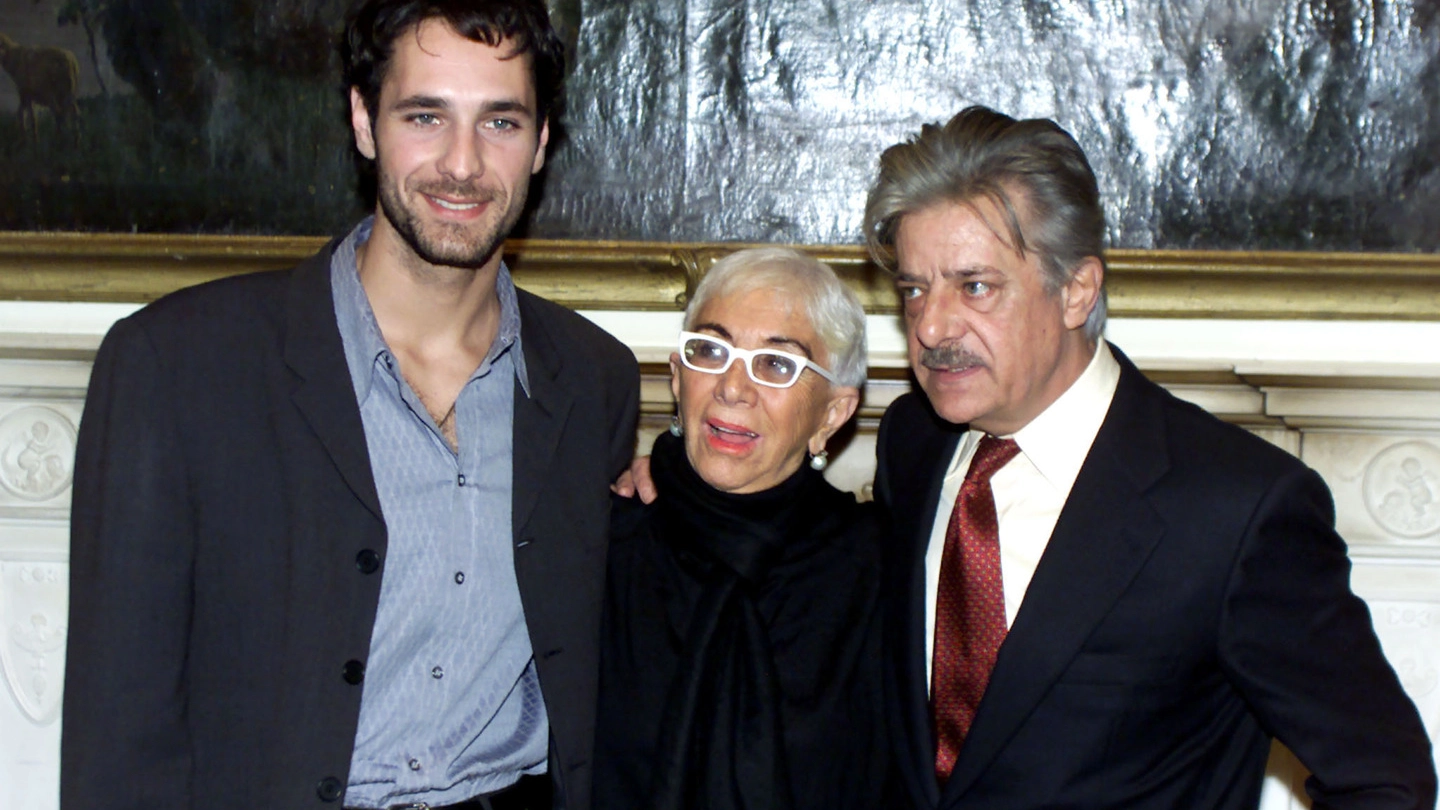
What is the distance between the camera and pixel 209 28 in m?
2.75

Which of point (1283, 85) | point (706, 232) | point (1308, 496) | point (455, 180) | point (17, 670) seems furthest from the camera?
point (17, 670)

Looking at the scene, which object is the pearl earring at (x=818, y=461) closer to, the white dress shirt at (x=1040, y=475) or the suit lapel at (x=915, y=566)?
the suit lapel at (x=915, y=566)

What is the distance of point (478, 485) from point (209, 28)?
1428mm

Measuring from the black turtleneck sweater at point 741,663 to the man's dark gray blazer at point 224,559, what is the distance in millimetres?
280

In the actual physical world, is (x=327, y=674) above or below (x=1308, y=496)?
below

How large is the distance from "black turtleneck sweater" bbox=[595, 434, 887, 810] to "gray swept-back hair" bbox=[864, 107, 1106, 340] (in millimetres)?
564

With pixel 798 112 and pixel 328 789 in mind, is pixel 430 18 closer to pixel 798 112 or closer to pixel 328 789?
pixel 798 112

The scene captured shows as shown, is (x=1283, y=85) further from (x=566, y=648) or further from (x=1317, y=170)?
(x=566, y=648)

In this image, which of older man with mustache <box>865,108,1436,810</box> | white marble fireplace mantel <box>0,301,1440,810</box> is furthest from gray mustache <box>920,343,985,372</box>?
white marble fireplace mantel <box>0,301,1440,810</box>

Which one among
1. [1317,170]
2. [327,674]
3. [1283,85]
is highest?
[1283,85]

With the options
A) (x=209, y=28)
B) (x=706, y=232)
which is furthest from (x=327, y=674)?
(x=209, y=28)

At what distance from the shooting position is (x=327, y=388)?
1899 mm

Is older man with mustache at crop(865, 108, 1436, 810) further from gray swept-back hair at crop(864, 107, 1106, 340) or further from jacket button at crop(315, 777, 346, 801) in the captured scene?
jacket button at crop(315, 777, 346, 801)

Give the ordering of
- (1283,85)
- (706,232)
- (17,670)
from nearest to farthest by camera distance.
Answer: (1283,85)
(706,232)
(17,670)
